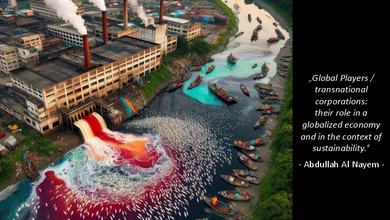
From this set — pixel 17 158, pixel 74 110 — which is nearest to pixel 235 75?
pixel 74 110

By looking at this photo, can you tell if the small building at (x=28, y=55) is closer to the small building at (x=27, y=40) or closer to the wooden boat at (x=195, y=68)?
the small building at (x=27, y=40)

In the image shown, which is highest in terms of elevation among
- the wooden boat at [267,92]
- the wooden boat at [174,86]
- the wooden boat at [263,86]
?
the wooden boat at [263,86]

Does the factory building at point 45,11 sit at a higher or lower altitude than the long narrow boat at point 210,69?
higher

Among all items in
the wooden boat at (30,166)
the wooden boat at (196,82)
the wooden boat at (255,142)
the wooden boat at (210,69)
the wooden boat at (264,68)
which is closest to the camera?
the wooden boat at (30,166)

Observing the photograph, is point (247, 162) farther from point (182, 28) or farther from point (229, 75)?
point (182, 28)

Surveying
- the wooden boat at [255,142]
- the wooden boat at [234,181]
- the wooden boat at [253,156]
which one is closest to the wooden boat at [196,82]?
the wooden boat at [255,142]

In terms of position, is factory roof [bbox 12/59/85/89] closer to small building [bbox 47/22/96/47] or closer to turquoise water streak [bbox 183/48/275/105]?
small building [bbox 47/22/96/47]

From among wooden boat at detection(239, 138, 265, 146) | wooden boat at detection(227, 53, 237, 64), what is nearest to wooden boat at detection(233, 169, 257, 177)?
wooden boat at detection(239, 138, 265, 146)
